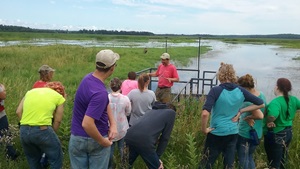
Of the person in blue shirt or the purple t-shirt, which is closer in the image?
the purple t-shirt

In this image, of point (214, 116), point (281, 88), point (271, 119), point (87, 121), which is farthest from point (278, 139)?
point (87, 121)

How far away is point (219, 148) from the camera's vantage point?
150 inches

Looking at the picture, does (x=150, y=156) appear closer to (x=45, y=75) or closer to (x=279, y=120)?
(x=279, y=120)

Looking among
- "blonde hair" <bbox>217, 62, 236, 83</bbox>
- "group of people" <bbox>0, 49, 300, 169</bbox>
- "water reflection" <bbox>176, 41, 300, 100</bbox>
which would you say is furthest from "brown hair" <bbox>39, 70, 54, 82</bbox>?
"water reflection" <bbox>176, 41, 300, 100</bbox>

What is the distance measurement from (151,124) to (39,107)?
1.36 m

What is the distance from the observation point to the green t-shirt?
3.91m

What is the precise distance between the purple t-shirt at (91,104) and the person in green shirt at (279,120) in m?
2.30

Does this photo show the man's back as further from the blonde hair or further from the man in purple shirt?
the blonde hair

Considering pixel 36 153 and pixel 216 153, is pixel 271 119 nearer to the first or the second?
pixel 216 153

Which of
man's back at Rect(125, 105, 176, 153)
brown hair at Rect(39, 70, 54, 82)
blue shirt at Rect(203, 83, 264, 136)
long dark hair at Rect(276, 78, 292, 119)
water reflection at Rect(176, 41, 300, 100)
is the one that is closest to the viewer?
man's back at Rect(125, 105, 176, 153)

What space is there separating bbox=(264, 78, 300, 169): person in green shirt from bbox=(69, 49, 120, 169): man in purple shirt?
2244 millimetres

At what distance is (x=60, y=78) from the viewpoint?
15.7 m

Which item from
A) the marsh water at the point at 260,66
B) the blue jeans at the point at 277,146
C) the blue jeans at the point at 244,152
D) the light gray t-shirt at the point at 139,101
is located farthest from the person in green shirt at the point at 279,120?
the marsh water at the point at 260,66

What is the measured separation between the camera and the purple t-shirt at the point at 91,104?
2.61 metres
